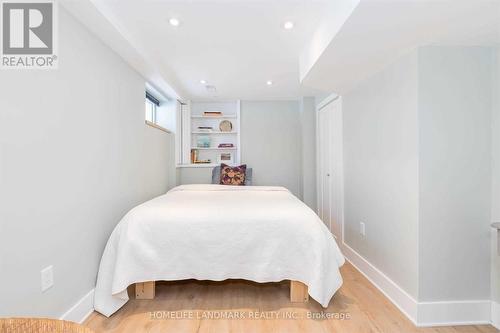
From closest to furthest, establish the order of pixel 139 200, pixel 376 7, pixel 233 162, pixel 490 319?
pixel 376 7 < pixel 490 319 < pixel 139 200 < pixel 233 162

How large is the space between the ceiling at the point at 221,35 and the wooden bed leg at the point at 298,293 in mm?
1907

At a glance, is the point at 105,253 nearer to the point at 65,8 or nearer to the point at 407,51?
the point at 65,8

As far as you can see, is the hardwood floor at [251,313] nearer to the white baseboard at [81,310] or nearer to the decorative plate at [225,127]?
the white baseboard at [81,310]

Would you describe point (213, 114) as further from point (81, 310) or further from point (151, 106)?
point (81, 310)

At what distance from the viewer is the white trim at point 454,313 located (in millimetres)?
1796

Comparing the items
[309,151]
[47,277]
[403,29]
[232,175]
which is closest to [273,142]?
[309,151]

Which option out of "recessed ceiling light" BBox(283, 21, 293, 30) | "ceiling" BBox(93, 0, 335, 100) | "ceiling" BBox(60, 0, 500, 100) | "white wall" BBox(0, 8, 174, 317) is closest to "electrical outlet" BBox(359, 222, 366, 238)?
"ceiling" BBox(60, 0, 500, 100)

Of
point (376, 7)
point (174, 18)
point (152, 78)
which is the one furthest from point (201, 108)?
point (376, 7)

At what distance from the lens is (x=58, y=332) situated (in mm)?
715

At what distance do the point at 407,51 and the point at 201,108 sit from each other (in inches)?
130

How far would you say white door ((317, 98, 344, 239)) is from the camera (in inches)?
127

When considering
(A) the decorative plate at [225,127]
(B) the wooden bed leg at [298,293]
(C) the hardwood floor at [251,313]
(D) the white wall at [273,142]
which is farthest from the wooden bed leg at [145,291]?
(A) the decorative plate at [225,127]

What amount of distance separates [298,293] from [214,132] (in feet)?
9.97

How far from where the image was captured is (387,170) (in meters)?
2.16
